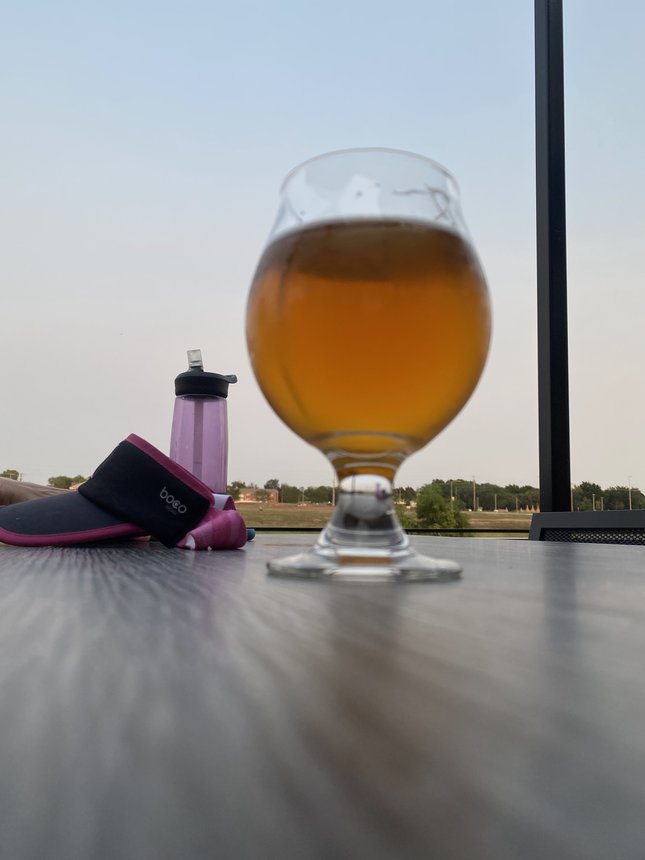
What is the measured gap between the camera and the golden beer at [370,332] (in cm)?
33

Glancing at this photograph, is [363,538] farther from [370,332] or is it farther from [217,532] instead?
[217,532]

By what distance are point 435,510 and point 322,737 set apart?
6101mm

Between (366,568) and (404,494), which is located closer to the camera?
(366,568)

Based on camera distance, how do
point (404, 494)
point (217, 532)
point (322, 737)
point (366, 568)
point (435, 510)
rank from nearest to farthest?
point (322, 737) → point (366, 568) → point (217, 532) → point (404, 494) → point (435, 510)

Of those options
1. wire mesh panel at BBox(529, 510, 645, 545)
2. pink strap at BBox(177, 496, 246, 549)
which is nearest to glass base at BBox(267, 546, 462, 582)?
pink strap at BBox(177, 496, 246, 549)

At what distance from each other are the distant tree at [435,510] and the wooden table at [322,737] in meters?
5.68

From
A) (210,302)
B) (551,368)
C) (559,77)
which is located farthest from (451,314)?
(210,302)

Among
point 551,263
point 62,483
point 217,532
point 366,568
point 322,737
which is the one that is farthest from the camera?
point 551,263

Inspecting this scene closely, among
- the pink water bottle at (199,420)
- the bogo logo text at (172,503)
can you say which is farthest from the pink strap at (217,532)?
the pink water bottle at (199,420)

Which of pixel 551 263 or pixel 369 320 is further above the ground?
pixel 551 263

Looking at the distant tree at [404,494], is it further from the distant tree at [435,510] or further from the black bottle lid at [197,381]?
the distant tree at [435,510]

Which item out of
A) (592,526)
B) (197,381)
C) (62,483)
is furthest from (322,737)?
(62,483)

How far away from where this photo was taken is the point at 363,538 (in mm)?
339

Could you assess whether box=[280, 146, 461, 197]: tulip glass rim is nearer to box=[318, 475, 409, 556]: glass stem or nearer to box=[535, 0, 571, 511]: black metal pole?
box=[318, 475, 409, 556]: glass stem
